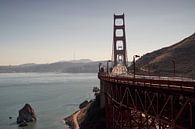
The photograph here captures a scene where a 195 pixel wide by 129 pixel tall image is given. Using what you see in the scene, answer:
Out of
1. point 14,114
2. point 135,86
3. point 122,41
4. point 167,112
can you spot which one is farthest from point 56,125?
point 167,112

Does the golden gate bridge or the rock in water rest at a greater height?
the golden gate bridge

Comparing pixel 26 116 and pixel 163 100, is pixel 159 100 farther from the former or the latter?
pixel 26 116

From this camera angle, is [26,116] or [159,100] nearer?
[159,100]

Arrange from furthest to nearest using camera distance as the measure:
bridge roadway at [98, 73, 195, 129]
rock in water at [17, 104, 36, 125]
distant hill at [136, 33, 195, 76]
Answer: distant hill at [136, 33, 195, 76]
rock in water at [17, 104, 36, 125]
bridge roadway at [98, 73, 195, 129]

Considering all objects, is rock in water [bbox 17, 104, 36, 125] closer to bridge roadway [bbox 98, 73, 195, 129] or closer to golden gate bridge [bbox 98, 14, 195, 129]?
golden gate bridge [bbox 98, 14, 195, 129]

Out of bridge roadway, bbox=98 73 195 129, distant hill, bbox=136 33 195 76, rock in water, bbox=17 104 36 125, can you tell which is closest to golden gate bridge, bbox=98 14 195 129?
bridge roadway, bbox=98 73 195 129

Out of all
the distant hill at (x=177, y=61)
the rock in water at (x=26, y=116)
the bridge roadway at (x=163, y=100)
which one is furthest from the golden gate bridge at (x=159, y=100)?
the distant hill at (x=177, y=61)

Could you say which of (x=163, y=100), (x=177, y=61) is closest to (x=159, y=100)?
(x=163, y=100)

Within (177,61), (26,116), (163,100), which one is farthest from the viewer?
(177,61)

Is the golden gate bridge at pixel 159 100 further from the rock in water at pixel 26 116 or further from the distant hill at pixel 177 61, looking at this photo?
the distant hill at pixel 177 61

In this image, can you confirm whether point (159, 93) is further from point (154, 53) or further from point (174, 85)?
point (154, 53)

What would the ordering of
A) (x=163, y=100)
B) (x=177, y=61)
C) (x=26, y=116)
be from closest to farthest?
(x=163, y=100)
(x=26, y=116)
(x=177, y=61)
